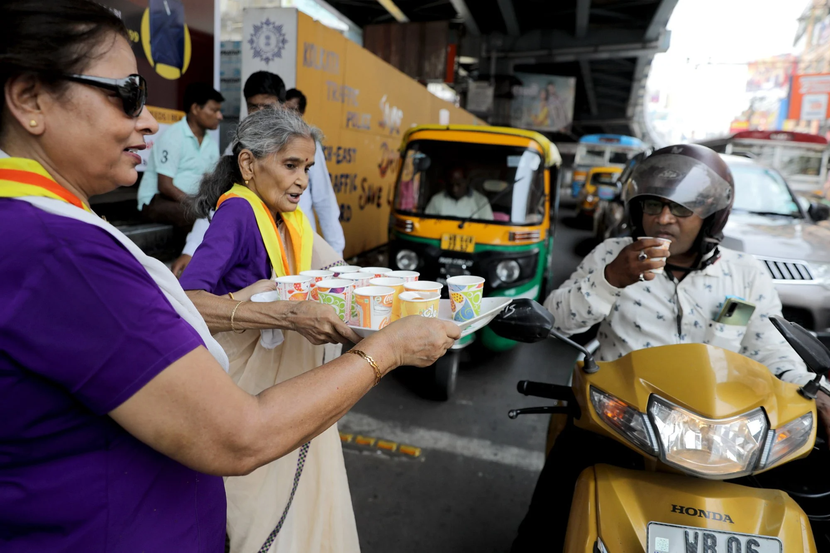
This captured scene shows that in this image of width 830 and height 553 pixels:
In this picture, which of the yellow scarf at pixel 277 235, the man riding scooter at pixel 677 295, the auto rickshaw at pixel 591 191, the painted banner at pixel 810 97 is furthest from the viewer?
the painted banner at pixel 810 97

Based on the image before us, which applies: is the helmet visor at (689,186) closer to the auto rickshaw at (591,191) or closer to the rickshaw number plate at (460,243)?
the rickshaw number plate at (460,243)

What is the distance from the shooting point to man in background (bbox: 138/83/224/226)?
13.5 ft

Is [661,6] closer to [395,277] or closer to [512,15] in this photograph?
[512,15]

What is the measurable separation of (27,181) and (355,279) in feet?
2.98

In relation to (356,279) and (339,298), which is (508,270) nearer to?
(356,279)

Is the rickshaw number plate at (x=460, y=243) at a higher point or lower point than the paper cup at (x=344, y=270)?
lower

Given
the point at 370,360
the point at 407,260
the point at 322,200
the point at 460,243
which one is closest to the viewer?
the point at 370,360

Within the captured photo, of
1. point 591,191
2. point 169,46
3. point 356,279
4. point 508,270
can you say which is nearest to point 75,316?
point 356,279

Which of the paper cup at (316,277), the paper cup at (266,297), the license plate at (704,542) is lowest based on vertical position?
the license plate at (704,542)

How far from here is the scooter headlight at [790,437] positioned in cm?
155

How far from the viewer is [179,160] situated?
4.20 meters

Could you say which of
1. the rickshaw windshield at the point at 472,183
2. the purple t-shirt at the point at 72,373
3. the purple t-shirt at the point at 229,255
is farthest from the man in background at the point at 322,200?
the purple t-shirt at the point at 72,373

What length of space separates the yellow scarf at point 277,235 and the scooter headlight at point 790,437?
1587mm

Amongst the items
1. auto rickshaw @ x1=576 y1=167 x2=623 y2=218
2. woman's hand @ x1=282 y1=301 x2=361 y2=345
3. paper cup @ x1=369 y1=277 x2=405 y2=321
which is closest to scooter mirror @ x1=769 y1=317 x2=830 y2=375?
paper cup @ x1=369 y1=277 x2=405 y2=321
